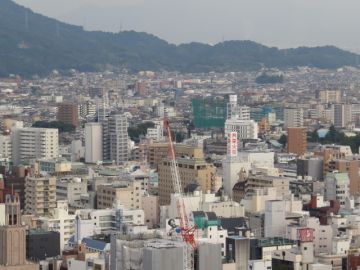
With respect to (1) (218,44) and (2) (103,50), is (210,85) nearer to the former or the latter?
(2) (103,50)

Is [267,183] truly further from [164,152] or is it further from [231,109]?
[231,109]

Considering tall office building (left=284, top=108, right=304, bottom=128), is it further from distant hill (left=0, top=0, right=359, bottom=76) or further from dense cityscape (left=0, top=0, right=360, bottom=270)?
distant hill (left=0, top=0, right=359, bottom=76)

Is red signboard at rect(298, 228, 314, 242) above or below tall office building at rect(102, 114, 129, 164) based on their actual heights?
below

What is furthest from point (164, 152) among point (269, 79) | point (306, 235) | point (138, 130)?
point (269, 79)

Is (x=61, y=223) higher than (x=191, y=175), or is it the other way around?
(x=191, y=175)

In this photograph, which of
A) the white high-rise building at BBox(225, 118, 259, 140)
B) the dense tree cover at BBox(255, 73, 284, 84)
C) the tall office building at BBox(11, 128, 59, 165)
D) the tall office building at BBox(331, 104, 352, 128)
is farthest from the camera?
the dense tree cover at BBox(255, 73, 284, 84)

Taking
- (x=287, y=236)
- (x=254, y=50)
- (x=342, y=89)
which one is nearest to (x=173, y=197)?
(x=287, y=236)

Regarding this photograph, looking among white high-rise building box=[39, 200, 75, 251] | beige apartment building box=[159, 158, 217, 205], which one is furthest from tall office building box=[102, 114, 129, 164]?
white high-rise building box=[39, 200, 75, 251]
